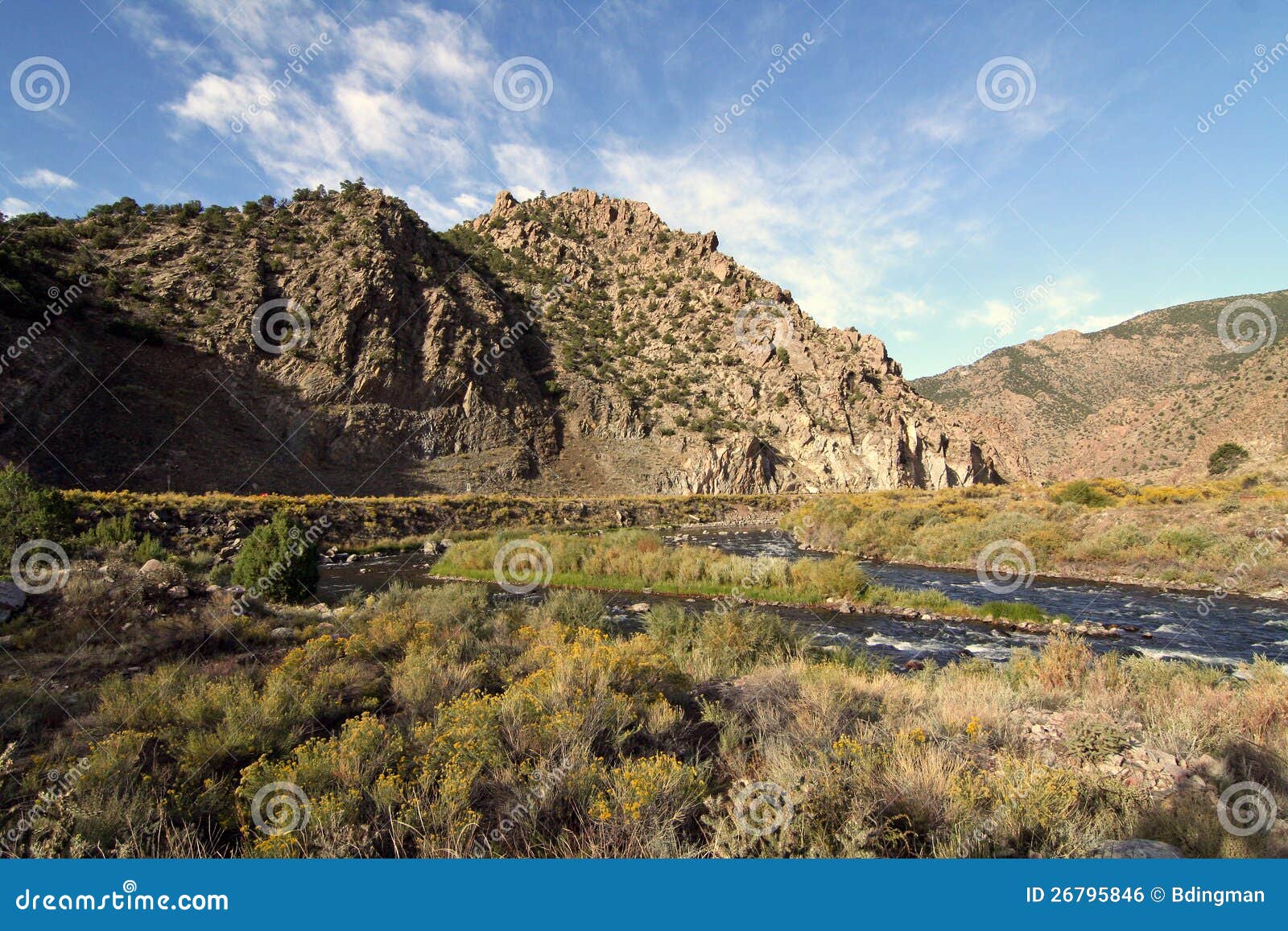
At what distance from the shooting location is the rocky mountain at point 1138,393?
53.1 meters

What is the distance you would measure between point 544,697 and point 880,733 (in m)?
3.14

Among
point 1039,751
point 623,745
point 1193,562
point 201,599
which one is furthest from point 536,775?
point 1193,562

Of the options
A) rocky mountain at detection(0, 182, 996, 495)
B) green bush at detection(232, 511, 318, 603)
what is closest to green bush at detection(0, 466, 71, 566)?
green bush at detection(232, 511, 318, 603)

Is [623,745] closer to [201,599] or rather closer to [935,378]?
[201,599]

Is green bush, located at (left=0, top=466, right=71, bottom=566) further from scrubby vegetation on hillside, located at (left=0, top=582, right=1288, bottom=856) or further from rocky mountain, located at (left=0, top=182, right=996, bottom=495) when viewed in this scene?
rocky mountain, located at (left=0, top=182, right=996, bottom=495)

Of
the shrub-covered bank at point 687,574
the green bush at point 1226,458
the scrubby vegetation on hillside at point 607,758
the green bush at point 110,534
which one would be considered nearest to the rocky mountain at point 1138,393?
the green bush at point 1226,458

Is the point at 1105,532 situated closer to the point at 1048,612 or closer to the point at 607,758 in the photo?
the point at 1048,612

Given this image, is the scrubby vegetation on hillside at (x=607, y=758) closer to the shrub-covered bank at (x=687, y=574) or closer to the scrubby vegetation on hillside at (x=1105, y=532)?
the shrub-covered bank at (x=687, y=574)

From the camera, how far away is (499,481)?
48156 millimetres

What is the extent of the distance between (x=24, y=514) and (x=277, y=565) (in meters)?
4.80

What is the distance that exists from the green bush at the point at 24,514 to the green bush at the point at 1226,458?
6717cm

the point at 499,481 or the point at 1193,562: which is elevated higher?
the point at 499,481

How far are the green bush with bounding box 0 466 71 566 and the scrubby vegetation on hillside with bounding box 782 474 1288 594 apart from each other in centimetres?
2542

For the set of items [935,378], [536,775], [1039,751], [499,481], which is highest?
[935,378]
